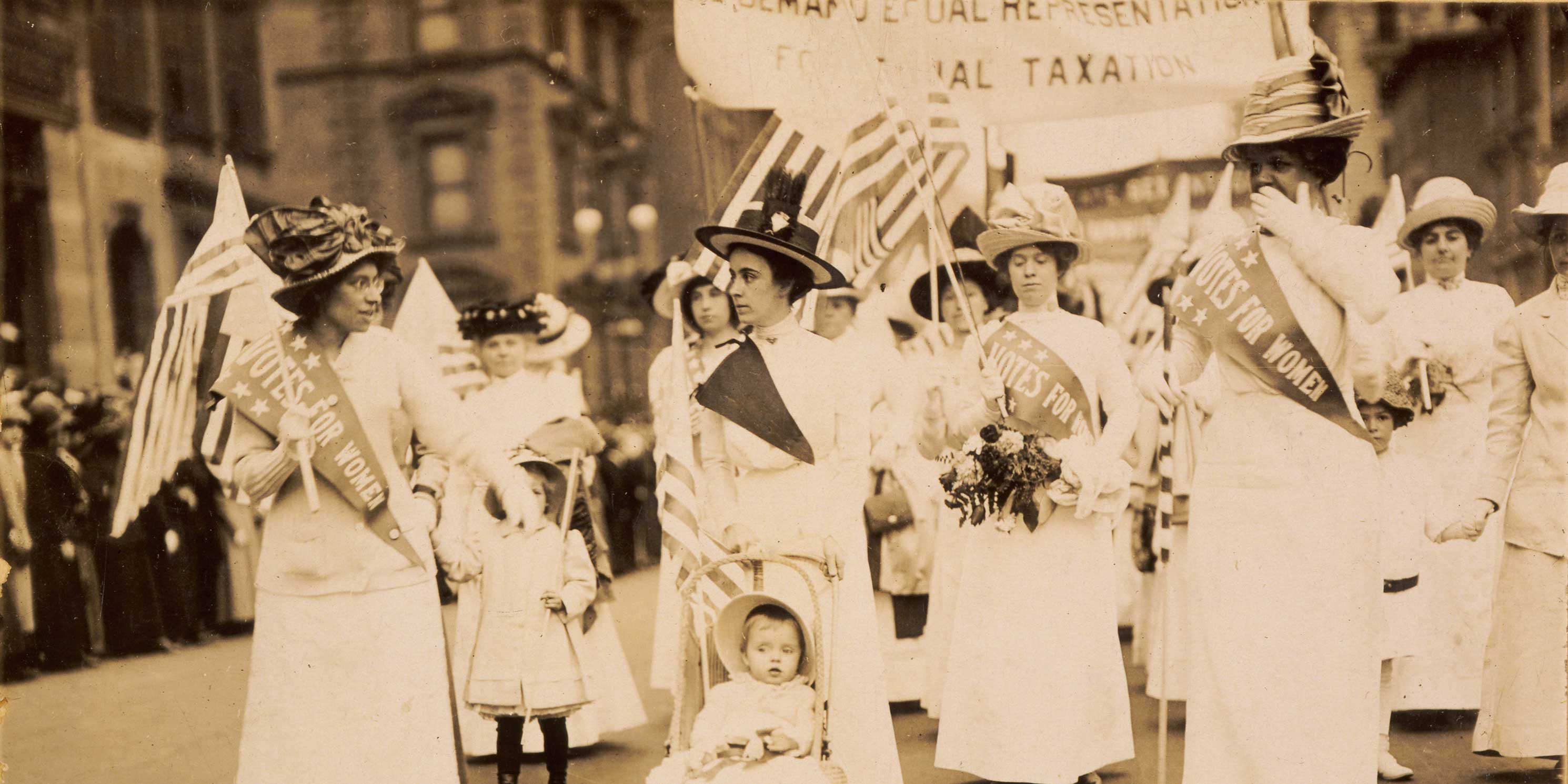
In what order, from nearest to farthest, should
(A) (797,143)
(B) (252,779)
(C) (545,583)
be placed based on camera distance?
(B) (252,779) → (C) (545,583) → (A) (797,143)

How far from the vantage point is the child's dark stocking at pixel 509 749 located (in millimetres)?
5215

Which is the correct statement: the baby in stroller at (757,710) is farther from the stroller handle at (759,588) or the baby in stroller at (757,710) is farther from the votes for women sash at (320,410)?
the votes for women sash at (320,410)

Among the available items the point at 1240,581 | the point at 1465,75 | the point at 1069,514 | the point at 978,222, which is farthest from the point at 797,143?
the point at 1465,75

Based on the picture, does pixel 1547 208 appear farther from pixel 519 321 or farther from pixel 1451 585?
pixel 519 321

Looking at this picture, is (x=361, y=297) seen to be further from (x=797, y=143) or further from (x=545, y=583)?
(x=797, y=143)

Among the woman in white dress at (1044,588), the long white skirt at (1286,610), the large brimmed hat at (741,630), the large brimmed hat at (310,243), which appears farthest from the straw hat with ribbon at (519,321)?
the long white skirt at (1286,610)

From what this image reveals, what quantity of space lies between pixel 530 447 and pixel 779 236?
177cm

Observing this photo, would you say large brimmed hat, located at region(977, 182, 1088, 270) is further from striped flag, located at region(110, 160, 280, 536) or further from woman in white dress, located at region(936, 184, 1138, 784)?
striped flag, located at region(110, 160, 280, 536)

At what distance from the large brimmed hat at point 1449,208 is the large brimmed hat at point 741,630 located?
380 cm

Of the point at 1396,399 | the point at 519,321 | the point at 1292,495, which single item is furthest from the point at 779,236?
the point at 1396,399

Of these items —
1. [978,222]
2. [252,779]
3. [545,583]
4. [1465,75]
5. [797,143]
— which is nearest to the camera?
[252,779]

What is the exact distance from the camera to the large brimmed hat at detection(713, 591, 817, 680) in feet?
14.4

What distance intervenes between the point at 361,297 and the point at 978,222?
372 centimetres

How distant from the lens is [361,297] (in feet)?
14.9
